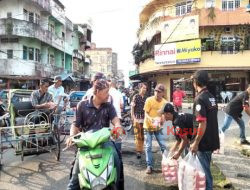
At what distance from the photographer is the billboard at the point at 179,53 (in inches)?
1083

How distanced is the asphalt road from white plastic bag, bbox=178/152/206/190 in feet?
3.01

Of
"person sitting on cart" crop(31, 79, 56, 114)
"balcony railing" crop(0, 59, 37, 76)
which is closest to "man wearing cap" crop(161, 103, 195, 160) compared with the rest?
"person sitting on cart" crop(31, 79, 56, 114)

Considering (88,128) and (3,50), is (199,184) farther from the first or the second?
(3,50)

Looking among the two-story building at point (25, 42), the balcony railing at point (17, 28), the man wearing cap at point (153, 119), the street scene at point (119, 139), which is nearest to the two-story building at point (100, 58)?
the two-story building at point (25, 42)

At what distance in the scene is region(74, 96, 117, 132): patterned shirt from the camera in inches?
160

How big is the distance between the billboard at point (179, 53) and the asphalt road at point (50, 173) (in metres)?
20.6

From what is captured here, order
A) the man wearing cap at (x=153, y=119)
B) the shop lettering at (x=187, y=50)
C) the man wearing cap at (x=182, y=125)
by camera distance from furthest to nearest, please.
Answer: the shop lettering at (x=187, y=50), the man wearing cap at (x=153, y=119), the man wearing cap at (x=182, y=125)

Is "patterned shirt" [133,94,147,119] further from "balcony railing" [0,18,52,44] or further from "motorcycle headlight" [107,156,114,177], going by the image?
"balcony railing" [0,18,52,44]

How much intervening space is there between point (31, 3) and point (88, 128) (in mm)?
31128

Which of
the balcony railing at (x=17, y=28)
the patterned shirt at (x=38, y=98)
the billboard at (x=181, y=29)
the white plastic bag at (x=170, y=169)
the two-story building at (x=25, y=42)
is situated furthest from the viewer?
the two-story building at (x=25, y=42)

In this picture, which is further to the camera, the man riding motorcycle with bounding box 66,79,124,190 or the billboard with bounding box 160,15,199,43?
the billboard with bounding box 160,15,199,43

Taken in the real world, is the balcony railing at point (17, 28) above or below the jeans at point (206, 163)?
above

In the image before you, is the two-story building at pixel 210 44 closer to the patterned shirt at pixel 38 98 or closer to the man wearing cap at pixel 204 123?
the patterned shirt at pixel 38 98

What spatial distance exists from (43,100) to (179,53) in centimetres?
2227
